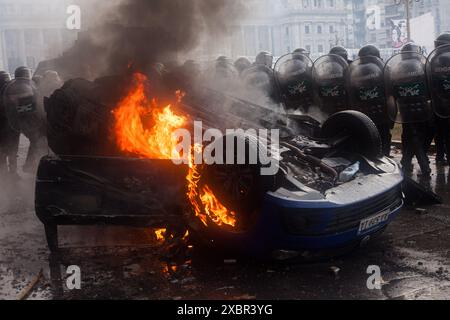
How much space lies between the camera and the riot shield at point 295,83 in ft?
34.1

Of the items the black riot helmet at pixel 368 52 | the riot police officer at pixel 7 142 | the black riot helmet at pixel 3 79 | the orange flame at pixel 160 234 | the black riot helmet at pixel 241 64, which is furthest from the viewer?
the black riot helmet at pixel 241 64

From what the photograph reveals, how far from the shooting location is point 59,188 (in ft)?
16.7

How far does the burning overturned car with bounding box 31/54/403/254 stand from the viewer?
4297 mm

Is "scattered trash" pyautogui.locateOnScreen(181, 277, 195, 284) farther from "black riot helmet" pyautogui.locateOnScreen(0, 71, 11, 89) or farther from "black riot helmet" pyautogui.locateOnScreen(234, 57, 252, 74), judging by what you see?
"black riot helmet" pyautogui.locateOnScreen(234, 57, 252, 74)

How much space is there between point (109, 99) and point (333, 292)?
129 inches

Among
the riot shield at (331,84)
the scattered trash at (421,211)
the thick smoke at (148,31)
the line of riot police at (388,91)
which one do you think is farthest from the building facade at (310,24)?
the scattered trash at (421,211)

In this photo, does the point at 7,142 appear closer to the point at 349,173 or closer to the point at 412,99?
the point at 412,99

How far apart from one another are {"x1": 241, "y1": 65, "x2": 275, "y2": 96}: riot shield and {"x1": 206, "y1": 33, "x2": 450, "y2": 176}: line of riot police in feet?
0.07

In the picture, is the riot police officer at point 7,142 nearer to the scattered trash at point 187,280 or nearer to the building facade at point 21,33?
the scattered trash at point 187,280

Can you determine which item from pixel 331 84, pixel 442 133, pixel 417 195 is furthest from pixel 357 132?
pixel 331 84

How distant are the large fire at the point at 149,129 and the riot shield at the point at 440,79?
4.68m

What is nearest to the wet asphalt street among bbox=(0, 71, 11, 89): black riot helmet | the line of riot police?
the line of riot police

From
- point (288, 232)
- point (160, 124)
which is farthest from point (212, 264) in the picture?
point (160, 124)
